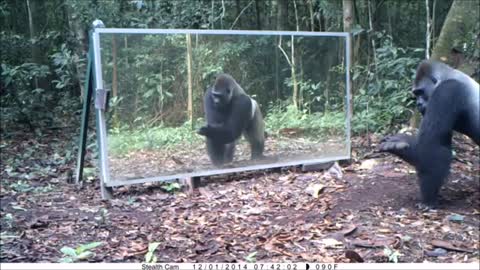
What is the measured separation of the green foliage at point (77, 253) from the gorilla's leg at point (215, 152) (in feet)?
7.39

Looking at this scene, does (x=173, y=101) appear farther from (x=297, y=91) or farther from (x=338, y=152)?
(x=338, y=152)

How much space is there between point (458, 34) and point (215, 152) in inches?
Result: 122

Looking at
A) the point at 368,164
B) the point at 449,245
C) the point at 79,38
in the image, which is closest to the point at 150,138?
the point at 368,164

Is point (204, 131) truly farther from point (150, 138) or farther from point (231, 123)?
point (150, 138)

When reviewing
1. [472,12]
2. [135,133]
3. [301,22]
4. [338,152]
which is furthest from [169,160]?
[301,22]

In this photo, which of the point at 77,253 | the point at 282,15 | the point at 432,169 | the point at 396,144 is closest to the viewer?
the point at 77,253

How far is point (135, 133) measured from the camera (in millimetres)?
5441

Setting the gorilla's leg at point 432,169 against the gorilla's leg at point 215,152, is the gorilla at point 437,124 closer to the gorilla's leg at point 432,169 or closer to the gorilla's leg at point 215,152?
the gorilla's leg at point 432,169

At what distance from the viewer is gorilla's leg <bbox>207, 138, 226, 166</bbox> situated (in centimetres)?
597

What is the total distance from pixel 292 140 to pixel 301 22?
6.54 metres

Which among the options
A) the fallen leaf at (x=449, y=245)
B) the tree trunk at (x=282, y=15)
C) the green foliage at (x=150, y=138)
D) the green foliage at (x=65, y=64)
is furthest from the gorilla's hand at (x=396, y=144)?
the tree trunk at (x=282, y=15)

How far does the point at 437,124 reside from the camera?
15.1ft

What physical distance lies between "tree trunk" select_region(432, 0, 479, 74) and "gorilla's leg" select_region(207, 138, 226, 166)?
108 inches

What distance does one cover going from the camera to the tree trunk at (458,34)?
6.43 metres
